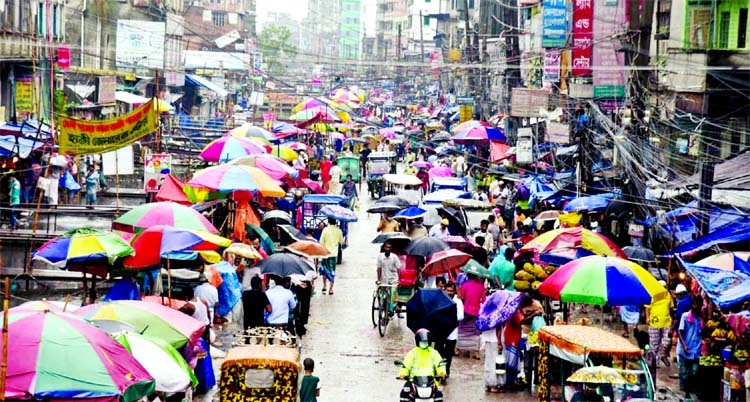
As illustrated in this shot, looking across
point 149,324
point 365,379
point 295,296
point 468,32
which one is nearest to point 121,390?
point 149,324

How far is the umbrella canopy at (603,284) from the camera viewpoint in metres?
15.3

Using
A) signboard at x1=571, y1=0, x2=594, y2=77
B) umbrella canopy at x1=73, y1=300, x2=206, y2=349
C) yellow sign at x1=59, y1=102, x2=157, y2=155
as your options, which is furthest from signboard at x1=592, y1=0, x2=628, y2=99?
umbrella canopy at x1=73, y1=300, x2=206, y2=349

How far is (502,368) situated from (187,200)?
1004 cm

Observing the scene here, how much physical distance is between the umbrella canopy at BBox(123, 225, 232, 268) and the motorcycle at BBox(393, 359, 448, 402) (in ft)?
A: 15.8

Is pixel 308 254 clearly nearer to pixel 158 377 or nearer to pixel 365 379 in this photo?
pixel 365 379

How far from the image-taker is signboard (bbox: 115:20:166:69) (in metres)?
58.5

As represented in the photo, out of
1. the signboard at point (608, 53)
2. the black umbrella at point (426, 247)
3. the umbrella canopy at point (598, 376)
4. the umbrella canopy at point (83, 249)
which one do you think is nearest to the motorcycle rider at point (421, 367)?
the umbrella canopy at point (598, 376)

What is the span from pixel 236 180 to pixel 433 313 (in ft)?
27.4

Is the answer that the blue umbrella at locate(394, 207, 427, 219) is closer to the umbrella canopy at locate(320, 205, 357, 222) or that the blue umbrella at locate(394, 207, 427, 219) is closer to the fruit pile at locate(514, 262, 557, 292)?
the umbrella canopy at locate(320, 205, 357, 222)

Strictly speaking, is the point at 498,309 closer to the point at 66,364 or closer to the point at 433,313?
the point at 433,313

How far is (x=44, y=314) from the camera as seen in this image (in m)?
10.7

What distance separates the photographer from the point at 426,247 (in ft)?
70.6

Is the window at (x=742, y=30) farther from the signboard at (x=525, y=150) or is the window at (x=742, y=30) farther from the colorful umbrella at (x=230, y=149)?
the colorful umbrella at (x=230, y=149)

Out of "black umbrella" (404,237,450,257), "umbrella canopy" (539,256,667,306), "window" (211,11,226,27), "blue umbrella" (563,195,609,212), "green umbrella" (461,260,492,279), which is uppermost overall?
"window" (211,11,226,27)
